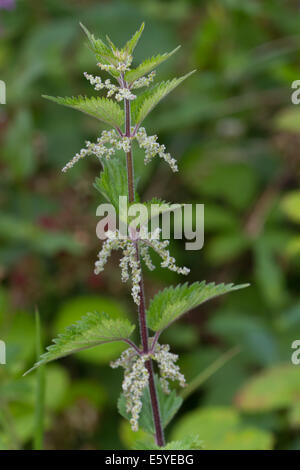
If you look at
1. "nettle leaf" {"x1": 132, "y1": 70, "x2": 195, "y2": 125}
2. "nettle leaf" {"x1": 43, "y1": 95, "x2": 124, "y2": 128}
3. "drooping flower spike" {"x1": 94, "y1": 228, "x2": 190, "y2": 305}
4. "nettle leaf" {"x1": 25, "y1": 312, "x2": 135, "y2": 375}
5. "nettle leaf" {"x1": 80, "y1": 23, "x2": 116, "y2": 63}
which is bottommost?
"nettle leaf" {"x1": 25, "y1": 312, "x2": 135, "y2": 375}

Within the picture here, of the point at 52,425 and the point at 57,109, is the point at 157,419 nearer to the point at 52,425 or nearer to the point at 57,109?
the point at 52,425

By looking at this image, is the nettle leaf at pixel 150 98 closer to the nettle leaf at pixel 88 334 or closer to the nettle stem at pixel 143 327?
the nettle stem at pixel 143 327

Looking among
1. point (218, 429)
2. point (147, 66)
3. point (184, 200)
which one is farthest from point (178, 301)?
point (184, 200)

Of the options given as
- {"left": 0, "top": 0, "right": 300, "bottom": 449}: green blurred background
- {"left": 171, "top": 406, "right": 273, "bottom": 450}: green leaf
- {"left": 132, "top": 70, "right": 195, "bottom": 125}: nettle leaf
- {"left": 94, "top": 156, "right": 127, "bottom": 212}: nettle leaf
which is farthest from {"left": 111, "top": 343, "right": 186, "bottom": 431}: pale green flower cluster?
{"left": 0, "top": 0, "right": 300, "bottom": 449}: green blurred background

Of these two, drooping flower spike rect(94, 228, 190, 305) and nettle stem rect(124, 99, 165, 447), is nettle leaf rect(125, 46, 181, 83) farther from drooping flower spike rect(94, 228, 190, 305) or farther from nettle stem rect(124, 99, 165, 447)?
drooping flower spike rect(94, 228, 190, 305)

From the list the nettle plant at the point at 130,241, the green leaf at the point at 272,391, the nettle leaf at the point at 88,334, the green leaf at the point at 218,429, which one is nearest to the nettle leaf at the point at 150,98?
the nettle plant at the point at 130,241
